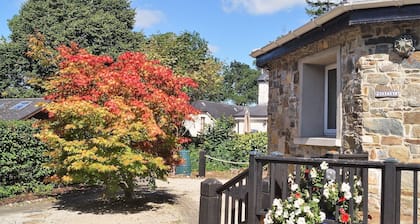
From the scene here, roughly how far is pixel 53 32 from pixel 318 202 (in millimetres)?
24214

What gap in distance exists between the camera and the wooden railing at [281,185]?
3.02 metres

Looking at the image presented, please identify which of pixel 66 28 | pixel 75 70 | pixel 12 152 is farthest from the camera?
pixel 66 28

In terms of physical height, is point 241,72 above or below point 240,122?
above

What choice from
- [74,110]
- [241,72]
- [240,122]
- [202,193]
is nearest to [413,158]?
[202,193]

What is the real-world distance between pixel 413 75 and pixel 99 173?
18.5ft

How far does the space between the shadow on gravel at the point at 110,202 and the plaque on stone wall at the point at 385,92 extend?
5094 millimetres

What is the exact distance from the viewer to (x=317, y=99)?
727 cm

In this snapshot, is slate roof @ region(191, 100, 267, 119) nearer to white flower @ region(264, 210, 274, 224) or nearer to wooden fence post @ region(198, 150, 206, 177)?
wooden fence post @ region(198, 150, 206, 177)

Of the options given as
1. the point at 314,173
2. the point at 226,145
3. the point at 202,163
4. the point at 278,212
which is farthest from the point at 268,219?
the point at 226,145

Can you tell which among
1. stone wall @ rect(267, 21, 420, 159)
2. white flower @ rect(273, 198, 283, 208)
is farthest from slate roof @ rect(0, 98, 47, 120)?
white flower @ rect(273, 198, 283, 208)

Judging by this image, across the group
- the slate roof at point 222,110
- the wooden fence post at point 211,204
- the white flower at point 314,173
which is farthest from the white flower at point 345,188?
the slate roof at point 222,110

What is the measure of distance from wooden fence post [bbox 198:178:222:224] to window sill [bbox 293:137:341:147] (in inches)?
91.1

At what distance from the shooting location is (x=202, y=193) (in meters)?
4.74

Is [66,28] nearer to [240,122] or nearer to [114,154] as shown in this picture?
[240,122]
